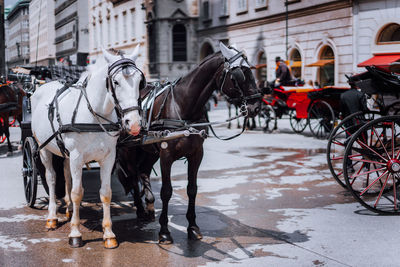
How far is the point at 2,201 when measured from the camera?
25.1 feet

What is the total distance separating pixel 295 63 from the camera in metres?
29.5

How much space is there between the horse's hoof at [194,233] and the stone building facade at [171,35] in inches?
1465

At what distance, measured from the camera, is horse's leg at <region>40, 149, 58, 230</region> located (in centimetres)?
612

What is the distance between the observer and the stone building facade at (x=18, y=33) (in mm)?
9875

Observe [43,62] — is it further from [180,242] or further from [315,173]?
[180,242]

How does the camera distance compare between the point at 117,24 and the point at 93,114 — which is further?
the point at 117,24

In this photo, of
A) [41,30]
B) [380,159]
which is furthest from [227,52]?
[41,30]

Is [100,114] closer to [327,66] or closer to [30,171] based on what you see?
[30,171]

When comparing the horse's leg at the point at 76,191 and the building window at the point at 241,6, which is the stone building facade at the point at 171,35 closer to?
the building window at the point at 241,6

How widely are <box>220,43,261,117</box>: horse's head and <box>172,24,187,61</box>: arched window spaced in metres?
38.3

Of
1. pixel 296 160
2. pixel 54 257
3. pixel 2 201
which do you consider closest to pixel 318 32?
pixel 296 160

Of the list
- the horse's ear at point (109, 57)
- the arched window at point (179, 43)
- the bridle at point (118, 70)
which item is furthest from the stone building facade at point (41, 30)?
the arched window at point (179, 43)

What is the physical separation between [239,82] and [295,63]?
25.0 m

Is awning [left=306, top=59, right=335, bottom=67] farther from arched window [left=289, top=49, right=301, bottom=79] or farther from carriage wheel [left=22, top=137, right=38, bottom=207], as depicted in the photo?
carriage wheel [left=22, top=137, right=38, bottom=207]
